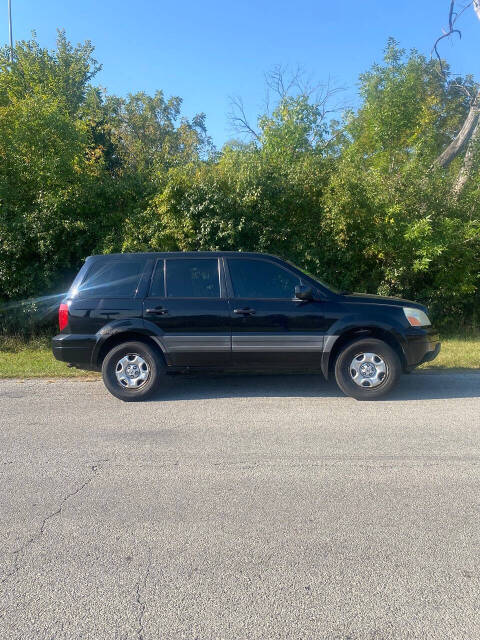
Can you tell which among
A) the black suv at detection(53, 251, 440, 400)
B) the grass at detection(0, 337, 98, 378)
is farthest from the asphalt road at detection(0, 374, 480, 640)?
the grass at detection(0, 337, 98, 378)

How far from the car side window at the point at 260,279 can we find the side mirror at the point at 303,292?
5.6 inches

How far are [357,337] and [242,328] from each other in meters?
1.50

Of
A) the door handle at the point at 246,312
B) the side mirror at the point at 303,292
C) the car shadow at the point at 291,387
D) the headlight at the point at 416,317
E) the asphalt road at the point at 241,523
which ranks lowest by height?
the asphalt road at the point at 241,523

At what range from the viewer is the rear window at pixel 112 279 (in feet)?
22.8

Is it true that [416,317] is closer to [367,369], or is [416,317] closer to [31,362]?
[367,369]

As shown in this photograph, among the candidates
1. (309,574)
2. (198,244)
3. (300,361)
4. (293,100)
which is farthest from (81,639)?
(293,100)

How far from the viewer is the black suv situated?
265 inches

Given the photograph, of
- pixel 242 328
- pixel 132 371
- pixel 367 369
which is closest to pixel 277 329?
pixel 242 328

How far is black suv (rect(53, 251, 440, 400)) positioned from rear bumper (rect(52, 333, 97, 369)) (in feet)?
0.04

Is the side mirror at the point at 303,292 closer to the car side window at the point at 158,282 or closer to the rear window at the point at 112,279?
the car side window at the point at 158,282

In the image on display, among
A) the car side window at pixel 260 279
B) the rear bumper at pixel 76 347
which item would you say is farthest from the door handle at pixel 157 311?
the car side window at pixel 260 279

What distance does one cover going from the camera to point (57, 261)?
11.5 metres

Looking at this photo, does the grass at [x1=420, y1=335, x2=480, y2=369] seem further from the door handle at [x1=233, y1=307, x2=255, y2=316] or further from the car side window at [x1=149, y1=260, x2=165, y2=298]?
the car side window at [x1=149, y1=260, x2=165, y2=298]

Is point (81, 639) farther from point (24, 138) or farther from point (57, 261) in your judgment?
point (24, 138)
